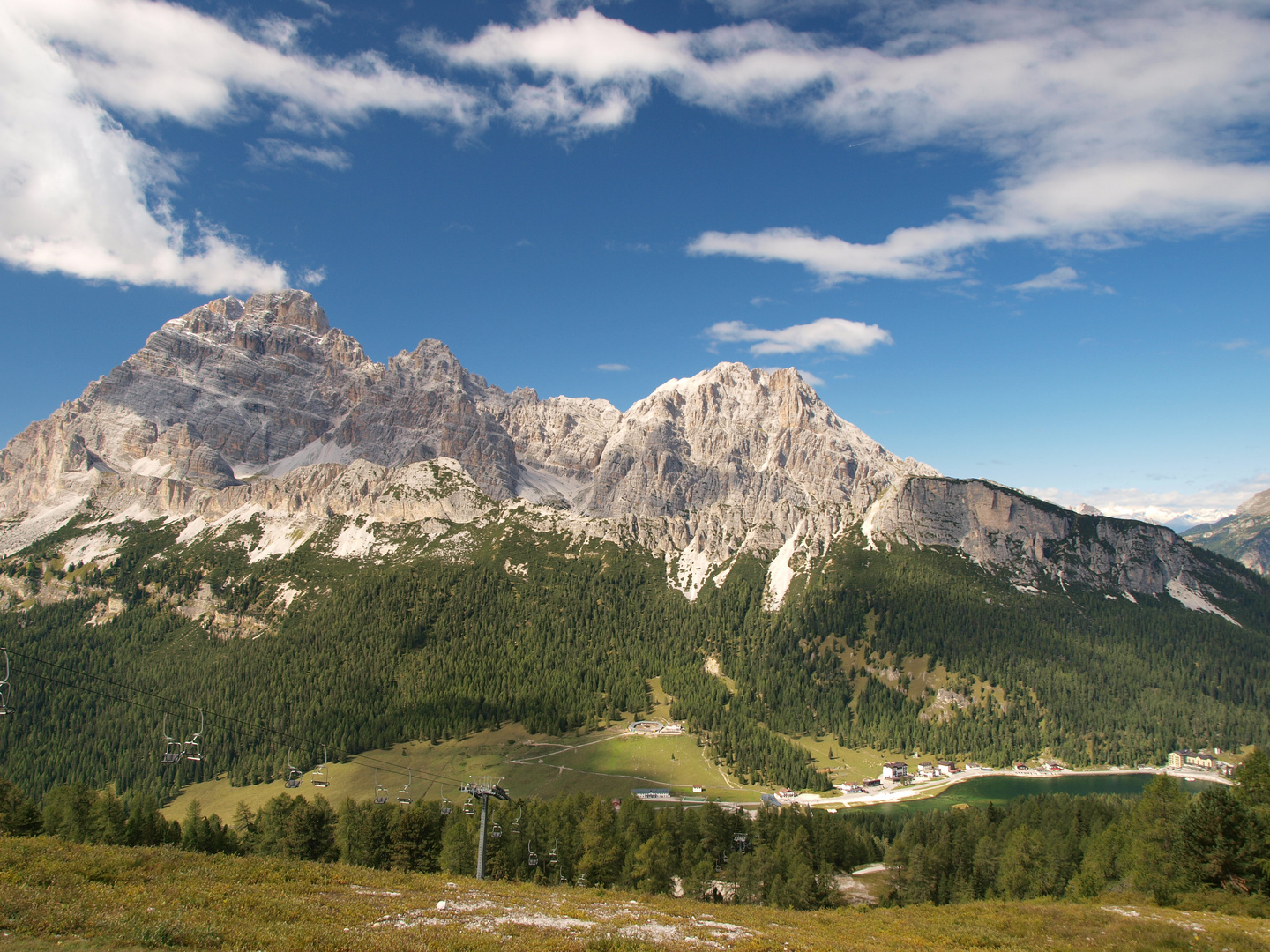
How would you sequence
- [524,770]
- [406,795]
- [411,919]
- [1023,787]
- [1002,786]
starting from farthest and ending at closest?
[1002,786]
[1023,787]
[524,770]
[406,795]
[411,919]

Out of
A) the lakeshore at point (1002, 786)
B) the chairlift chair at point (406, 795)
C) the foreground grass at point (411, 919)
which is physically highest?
the foreground grass at point (411, 919)

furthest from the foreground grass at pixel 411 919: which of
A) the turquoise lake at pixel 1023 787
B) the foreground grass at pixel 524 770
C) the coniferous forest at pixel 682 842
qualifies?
the turquoise lake at pixel 1023 787

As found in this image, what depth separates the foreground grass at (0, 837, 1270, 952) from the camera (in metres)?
24.3

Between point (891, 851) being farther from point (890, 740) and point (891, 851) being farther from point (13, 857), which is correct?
point (890, 740)

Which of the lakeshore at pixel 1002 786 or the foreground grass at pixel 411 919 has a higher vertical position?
the foreground grass at pixel 411 919

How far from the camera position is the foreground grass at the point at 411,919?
24.3 meters

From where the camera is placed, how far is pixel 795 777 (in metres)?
162

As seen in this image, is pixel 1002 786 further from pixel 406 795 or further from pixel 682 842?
pixel 406 795

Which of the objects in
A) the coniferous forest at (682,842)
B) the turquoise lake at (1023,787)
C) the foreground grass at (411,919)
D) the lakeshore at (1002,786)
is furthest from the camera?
the lakeshore at (1002,786)

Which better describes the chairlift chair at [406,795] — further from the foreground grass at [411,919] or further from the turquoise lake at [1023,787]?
the turquoise lake at [1023,787]

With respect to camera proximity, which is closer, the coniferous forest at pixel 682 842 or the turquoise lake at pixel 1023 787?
the coniferous forest at pixel 682 842

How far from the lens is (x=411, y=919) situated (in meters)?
30.5

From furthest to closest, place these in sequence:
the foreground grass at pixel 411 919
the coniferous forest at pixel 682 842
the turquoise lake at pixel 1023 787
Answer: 1. the turquoise lake at pixel 1023 787
2. the coniferous forest at pixel 682 842
3. the foreground grass at pixel 411 919

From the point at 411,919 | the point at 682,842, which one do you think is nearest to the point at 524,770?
the point at 682,842
